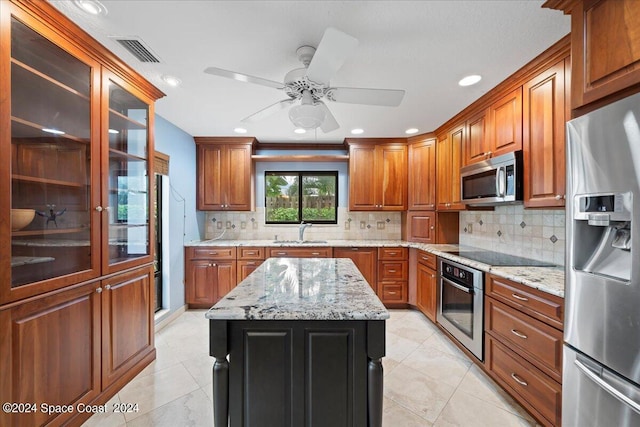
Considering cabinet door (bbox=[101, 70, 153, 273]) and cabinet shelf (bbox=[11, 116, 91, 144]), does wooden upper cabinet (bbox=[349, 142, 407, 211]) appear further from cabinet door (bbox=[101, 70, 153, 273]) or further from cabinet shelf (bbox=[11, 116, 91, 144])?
cabinet shelf (bbox=[11, 116, 91, 144])

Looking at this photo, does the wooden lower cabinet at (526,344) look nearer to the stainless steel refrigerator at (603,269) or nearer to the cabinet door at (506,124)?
the stainless steel refrigerator at (603,269)

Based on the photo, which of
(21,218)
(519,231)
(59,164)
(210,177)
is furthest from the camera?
(210,177)

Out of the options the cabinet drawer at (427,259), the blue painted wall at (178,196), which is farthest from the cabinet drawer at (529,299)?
the blue painted wall at (178,196)

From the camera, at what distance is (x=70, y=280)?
62.2 inches

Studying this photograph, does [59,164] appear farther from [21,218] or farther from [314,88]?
[314,88]

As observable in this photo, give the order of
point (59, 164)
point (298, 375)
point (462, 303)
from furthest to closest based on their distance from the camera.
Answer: point (462, 303) → point (59, 164) → point (298, 375)

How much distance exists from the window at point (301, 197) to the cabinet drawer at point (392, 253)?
964mm

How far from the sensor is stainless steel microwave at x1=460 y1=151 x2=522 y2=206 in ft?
6.87

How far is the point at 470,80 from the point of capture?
218 cm

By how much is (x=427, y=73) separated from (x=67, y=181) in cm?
264

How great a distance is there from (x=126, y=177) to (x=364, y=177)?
9.54 ft

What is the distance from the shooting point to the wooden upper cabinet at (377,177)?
3947mm

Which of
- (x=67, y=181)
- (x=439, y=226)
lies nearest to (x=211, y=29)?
(x=67, y=181)

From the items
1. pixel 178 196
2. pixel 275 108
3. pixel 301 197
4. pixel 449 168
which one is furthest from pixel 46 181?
pixel 449 168
